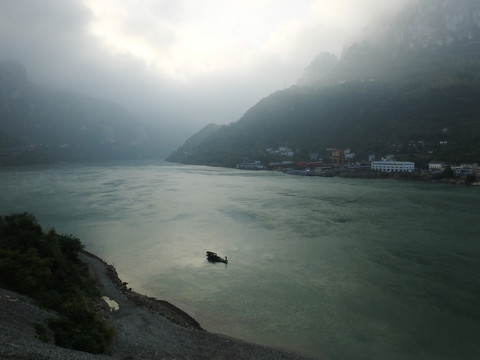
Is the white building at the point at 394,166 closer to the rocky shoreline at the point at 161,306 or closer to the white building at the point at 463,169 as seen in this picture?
the white building at the point at 463,169

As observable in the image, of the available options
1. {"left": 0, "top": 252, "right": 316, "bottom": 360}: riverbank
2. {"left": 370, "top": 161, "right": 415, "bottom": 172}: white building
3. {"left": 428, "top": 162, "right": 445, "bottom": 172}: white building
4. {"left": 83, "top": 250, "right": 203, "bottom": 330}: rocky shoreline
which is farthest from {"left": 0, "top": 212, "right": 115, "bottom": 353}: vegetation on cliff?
{"left": 428, "top": 162, "right": 445, "bottom": 172}: white building

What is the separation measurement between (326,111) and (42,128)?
4437 inches

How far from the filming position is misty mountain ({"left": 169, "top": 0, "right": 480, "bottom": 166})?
2741 inches

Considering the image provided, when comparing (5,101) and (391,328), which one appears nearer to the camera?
(391,328)

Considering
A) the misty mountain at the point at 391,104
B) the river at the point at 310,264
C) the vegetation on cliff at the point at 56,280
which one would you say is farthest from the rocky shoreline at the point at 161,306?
the misty mountain at the point at 391,104

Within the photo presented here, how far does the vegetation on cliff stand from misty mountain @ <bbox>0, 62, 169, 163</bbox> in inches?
4463

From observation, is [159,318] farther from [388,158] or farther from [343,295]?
[388,158]

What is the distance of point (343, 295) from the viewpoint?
41.2 ft

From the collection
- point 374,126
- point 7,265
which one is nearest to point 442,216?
point 7,265

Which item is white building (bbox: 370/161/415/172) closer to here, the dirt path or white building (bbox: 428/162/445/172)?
white building (bbox: 428/162/445/172)

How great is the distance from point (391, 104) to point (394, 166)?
3680cm

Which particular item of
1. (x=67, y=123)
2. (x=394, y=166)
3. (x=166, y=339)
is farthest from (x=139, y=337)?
(x=67, y=123)

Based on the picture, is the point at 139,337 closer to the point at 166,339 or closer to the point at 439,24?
the point at 166,339

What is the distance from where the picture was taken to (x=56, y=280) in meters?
10.7
